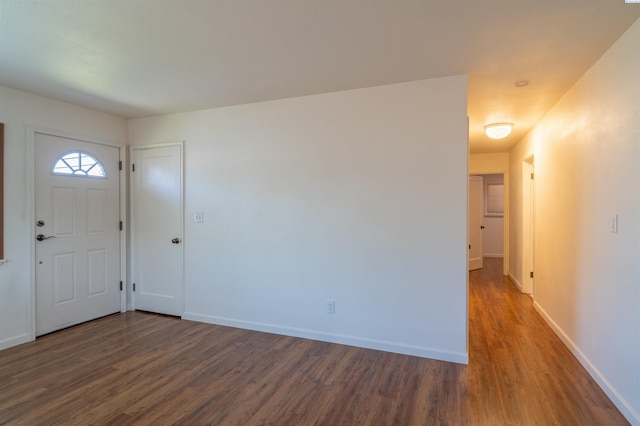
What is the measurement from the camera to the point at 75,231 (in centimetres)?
369

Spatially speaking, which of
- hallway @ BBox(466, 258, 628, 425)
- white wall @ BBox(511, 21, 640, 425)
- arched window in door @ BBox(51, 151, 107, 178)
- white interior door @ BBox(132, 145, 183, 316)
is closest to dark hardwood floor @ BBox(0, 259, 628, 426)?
hallway @ BBox(466, 258, 628, 425)

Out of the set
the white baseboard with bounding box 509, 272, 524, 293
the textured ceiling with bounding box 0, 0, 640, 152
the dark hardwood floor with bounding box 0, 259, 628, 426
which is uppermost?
the textured ceiling with bounding box 0, 0, 640, 152

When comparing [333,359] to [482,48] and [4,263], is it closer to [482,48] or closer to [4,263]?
[482,48]

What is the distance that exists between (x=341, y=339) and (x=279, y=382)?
0.87 metres

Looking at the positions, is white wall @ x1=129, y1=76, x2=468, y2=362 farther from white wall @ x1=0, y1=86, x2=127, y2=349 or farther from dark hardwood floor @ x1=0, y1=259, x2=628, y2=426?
white wall @ x1=0, y1=86, x2=127, y2=349

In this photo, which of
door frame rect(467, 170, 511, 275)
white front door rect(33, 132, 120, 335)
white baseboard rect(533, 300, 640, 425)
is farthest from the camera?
door frame rect(467, 170, 511, 275)

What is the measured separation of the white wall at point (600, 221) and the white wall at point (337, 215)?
932 millimetres

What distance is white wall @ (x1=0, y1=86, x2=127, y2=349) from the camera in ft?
10.2

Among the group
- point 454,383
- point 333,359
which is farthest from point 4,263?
point 454,383

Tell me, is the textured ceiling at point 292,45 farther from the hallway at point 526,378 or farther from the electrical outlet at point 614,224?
the hallway at point 526,378

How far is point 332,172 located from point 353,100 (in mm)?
707

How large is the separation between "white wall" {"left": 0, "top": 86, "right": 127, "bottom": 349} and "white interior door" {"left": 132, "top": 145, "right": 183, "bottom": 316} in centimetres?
108

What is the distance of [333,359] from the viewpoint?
113 inches

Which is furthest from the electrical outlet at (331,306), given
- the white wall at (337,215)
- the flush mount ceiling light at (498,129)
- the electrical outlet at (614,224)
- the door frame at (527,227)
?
the door frame at (527,227)
